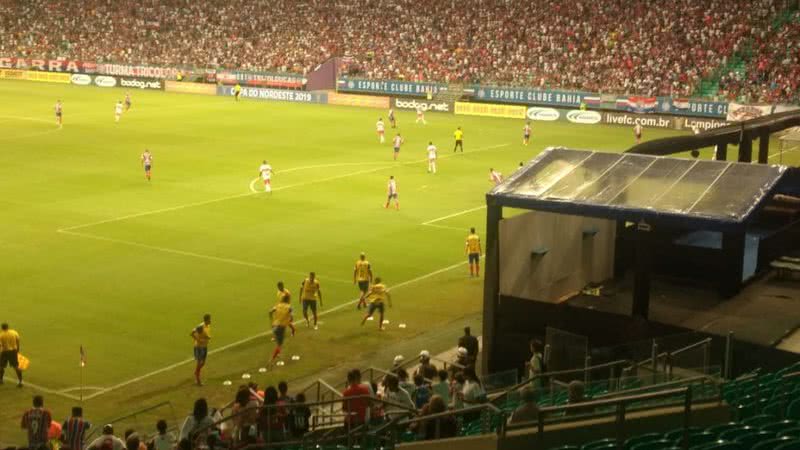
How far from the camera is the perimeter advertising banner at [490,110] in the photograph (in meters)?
72.3

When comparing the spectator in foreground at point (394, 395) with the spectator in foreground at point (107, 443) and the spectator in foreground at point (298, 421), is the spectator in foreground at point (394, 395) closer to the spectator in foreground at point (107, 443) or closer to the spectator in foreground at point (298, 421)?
the spectator in foreground at point (298, 421)

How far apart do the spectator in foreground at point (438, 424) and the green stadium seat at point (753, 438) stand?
3.76 metres

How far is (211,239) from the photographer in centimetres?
3472

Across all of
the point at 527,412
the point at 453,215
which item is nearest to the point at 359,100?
the point at 453,215

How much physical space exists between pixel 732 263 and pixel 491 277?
17.7ft

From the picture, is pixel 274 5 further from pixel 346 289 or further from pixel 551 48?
pixel 346 289

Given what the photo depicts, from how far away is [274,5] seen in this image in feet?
330

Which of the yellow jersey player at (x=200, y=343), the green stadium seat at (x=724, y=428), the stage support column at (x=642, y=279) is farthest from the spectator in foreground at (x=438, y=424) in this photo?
the yellow jersey player at (x=200, y=343)

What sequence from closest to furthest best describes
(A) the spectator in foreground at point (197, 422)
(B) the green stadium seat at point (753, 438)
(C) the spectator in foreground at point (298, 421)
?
(B) the green stadium seat at point (753, 438)
(A) the spectator in foreground at point (197, 422)
(C) the spectator in foreground at point (298, 421)

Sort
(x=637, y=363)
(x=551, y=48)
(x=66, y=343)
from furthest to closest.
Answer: (x=551, y=48), (x=66, y=343), (x=637, y=363)

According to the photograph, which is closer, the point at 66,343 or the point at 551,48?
the point at 66,343

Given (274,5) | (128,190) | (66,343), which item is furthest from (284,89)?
(66,343)

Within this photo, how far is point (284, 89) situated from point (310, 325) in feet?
195

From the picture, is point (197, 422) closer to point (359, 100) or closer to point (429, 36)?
point (359, 100)
